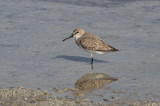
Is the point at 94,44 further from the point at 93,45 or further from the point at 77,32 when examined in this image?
the point at 77,32

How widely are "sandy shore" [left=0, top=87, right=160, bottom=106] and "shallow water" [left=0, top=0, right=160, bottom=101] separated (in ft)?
1.14

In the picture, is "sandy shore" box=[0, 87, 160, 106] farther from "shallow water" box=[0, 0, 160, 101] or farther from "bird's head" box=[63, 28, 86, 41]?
"bird's head" box=[63, 28, 86, 41]

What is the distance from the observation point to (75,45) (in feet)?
44.5

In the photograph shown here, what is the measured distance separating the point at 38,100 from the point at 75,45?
5.05 m

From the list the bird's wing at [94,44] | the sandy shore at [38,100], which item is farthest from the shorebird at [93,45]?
the sandy shore at [38,100]

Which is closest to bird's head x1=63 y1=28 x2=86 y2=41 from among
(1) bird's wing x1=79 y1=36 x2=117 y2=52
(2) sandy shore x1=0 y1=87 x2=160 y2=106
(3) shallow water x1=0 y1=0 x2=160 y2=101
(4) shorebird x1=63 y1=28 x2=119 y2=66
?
(4) shorebird x1=63 y1=28 x2=119 y2=66

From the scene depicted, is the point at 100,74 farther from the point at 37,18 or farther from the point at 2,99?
the point at 37,18

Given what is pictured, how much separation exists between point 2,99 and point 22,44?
14.4ft

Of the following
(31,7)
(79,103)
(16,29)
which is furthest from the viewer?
(31,7)

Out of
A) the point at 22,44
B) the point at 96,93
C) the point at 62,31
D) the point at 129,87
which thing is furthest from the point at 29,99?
the point at 62,31

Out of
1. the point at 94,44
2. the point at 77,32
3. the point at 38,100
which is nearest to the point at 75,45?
the point at 77,32

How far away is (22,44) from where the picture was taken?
1291cm

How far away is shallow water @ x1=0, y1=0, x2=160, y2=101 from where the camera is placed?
10.0 meters

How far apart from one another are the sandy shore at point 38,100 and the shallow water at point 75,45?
0.35 m
